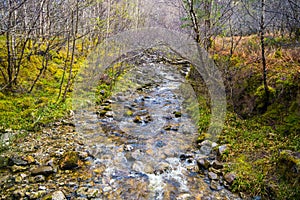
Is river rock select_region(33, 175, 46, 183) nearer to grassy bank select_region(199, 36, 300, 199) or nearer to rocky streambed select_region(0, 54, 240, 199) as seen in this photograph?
rocky streambed select_region(0, 54, 240, 199)

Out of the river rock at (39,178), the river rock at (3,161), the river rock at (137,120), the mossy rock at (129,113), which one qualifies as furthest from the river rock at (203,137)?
the river rock at (3,161)

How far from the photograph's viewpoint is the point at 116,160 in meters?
4.59

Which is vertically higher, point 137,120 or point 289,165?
point 289,165

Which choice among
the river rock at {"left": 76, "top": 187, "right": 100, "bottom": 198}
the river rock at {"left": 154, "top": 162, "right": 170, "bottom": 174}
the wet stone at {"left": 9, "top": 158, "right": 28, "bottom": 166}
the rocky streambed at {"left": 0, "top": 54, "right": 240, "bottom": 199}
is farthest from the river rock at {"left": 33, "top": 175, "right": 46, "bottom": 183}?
the river rock at {"left": 154, "top": 162, "right": 170, "bottom": 174}

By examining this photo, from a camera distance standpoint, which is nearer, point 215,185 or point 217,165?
point 215,185

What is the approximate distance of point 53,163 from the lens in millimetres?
4141

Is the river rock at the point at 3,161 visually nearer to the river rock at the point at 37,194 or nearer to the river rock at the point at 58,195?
the river rock at the point at 37,194

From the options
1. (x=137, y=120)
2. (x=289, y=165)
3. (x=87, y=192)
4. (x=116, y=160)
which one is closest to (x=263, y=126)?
(x=289, y=165)

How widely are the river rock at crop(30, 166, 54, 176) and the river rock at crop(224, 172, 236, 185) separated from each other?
3.00 meters

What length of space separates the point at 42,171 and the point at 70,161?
485mm

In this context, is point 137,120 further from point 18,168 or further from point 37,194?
point 37,194

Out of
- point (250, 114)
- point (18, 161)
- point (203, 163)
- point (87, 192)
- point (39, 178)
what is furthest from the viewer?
point (250, 114)

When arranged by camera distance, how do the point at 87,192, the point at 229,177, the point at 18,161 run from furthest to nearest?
the point at 18,161 < the point at 229,177 < the point at 87,192

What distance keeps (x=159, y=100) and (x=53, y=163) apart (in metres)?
4.81
